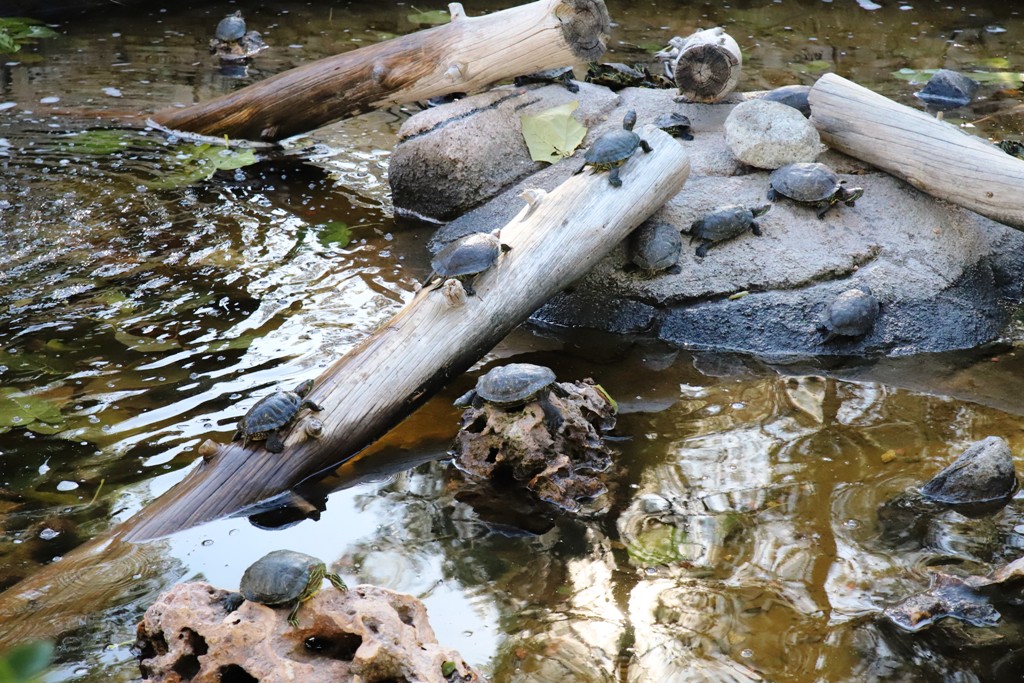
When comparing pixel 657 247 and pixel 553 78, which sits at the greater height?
pixel 553 78

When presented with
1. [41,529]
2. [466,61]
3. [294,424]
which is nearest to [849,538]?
[294,424]

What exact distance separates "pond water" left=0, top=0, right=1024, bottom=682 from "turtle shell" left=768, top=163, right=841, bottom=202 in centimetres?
106

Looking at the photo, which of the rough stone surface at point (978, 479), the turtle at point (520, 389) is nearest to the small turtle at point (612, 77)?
the turtle at point (520, 389)

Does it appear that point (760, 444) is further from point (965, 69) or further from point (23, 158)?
point (965, 69)

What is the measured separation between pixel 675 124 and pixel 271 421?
3.55 meters

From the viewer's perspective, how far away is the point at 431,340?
4191 mm

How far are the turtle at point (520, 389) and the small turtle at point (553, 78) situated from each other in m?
3.27

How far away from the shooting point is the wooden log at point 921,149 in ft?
16.6

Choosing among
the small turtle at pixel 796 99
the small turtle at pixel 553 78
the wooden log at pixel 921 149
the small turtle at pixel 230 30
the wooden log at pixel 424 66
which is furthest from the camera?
the small turtle at pixel 230 30

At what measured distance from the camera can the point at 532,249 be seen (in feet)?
15.3

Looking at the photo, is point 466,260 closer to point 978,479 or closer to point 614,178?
point 614,178

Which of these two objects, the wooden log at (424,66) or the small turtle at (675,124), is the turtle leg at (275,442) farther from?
the wooden log at (424,66)

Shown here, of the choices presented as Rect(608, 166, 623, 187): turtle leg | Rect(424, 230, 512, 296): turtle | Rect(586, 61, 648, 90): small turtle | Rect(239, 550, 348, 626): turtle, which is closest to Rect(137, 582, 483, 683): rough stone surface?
Rect(239, 550, 348, 626): turtle

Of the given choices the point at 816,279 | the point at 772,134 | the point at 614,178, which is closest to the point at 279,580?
the point at 614,178
